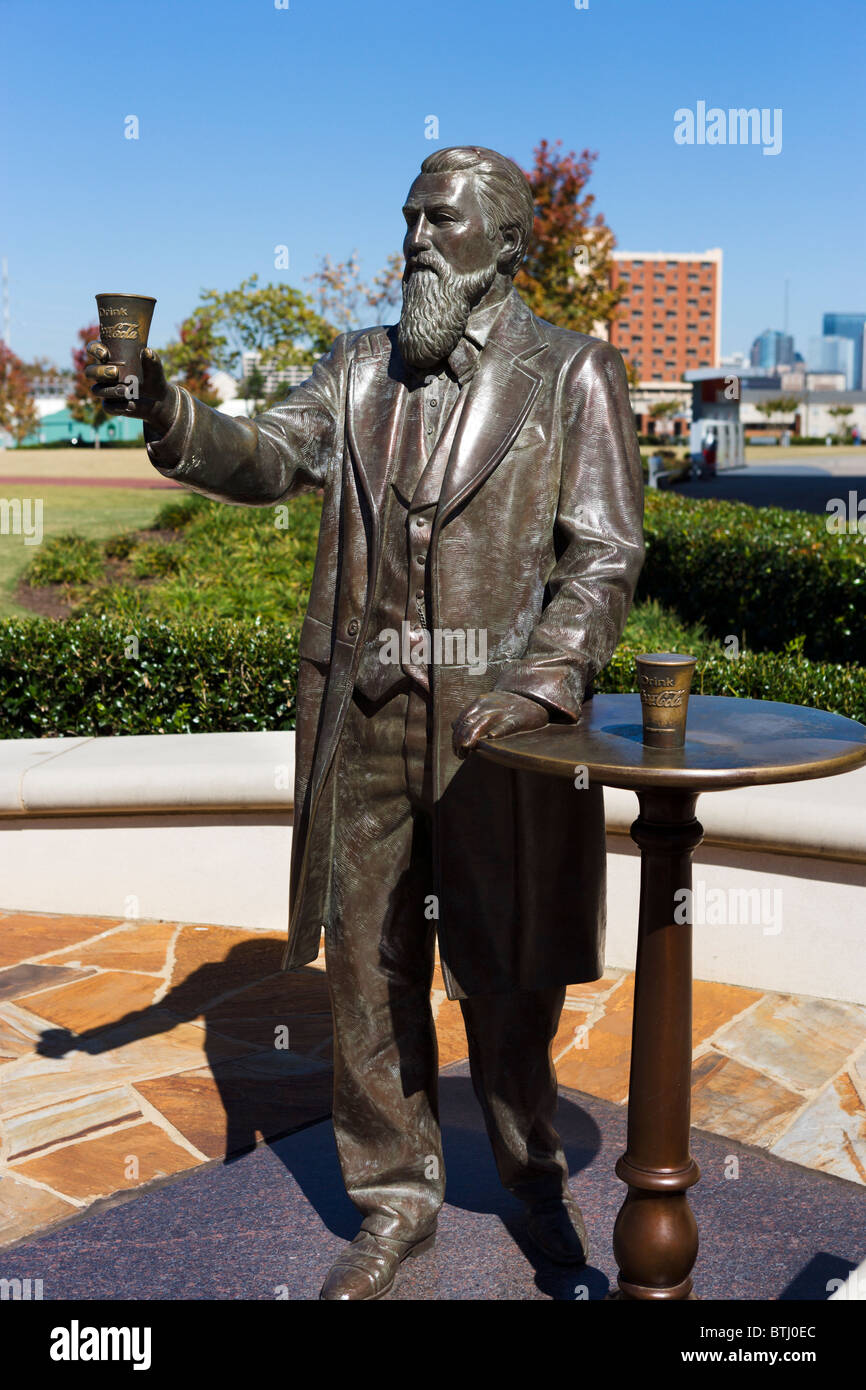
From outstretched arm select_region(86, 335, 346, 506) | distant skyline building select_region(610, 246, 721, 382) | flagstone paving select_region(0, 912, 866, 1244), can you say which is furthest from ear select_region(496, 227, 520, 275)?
distant skyline building select_region(610, 246, 721, 382)

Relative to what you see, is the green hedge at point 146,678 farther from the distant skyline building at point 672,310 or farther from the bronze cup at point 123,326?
the distant skyline building at point 672,310

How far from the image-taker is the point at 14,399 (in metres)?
54.5

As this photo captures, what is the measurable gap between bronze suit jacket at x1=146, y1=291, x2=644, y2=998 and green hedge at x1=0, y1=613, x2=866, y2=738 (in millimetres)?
3663

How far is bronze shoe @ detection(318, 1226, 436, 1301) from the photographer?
2.97 m

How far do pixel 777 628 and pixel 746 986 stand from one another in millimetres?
4109

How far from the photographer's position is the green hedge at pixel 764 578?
8062 millimetres

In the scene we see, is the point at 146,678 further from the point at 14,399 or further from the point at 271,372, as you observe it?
the point at 14,399

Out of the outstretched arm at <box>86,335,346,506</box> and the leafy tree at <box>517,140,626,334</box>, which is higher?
the leafy tree at <box>517,140,626,334</box>

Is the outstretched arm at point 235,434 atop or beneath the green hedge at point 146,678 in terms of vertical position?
atop

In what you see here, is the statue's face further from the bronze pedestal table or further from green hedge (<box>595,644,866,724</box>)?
green hedge (<box>595,644,866,724</box>)

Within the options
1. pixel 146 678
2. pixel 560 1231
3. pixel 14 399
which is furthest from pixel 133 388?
pixel 14 399

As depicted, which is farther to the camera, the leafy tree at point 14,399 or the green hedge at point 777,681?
the leafy tree at point 14,399

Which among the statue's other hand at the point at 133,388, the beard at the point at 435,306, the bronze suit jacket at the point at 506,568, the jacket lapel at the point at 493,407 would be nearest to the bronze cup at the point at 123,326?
the statue's other hand at the point at 133,388
